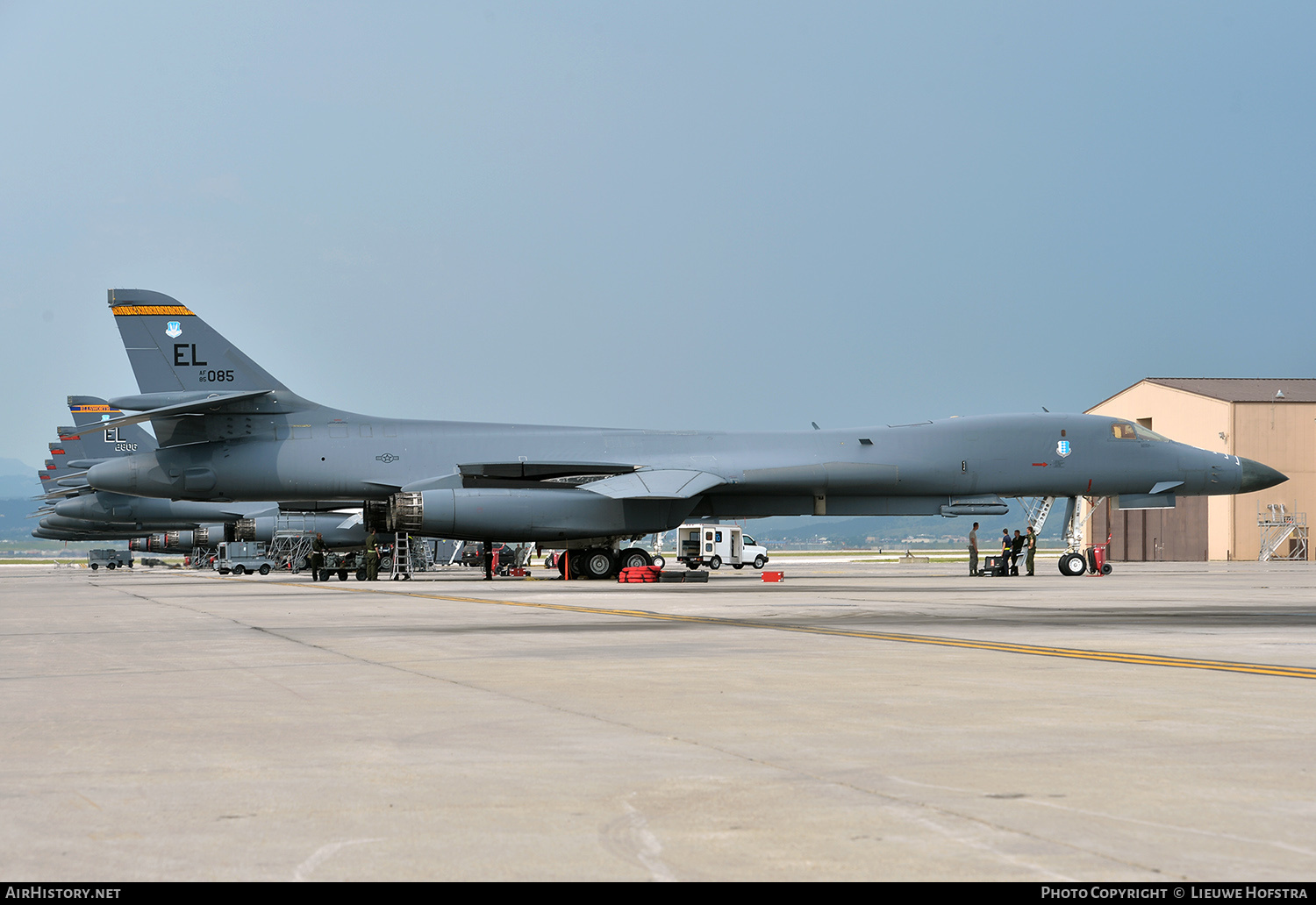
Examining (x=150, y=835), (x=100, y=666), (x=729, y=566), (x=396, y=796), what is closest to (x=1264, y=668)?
(x=396, y=796)

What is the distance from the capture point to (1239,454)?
64.5 metres

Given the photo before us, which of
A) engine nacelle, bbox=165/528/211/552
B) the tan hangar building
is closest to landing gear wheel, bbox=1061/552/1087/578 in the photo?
the tan hangar building

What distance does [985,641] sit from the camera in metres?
12.1

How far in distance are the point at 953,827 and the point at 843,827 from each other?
37 centimetres

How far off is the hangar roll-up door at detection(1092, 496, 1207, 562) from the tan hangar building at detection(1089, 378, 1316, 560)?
5cm

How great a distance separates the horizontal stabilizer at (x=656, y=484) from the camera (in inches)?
1163

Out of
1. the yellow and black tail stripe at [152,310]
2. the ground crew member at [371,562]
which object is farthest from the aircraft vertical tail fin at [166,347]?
the ground crew member at [371,562]

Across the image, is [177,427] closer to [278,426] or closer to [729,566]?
[278,426]

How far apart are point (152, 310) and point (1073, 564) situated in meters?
25.5

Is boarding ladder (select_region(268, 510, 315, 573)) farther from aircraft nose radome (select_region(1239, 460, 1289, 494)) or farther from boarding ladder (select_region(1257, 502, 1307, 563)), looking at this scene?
boarding ladder (select_region(1257, 502, 1307, 563))

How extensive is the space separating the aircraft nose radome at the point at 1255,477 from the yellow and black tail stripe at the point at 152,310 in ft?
92.4

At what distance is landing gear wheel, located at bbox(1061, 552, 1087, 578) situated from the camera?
33906 mm
